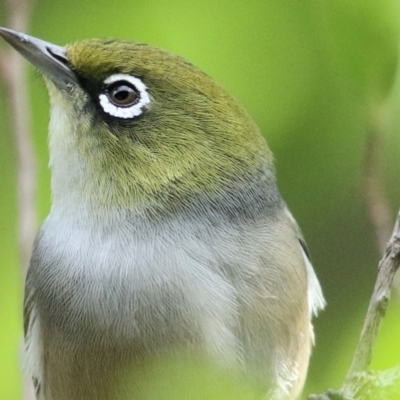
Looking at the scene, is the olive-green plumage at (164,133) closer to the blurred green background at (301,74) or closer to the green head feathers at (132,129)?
the green head feathers at (132,129)

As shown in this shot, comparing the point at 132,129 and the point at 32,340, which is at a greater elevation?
the point at 132,129

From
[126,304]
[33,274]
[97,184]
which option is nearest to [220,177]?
[97,184]

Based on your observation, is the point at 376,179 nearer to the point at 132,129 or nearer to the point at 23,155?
the point at 132,129

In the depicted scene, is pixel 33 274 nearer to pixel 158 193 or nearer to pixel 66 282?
pixel 66 282

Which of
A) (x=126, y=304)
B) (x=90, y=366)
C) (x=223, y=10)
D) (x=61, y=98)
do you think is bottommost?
(x=90, y=366)

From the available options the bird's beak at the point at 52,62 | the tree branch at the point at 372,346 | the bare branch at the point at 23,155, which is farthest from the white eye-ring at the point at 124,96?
the tree branch at the point at 372,346

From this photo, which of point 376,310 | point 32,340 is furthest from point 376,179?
point 32,340

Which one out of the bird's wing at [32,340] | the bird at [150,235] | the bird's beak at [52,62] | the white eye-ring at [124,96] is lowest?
the bird's wing at [32,340]

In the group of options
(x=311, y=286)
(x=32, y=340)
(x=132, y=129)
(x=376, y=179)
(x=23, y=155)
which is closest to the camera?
(x=376, y=179)
